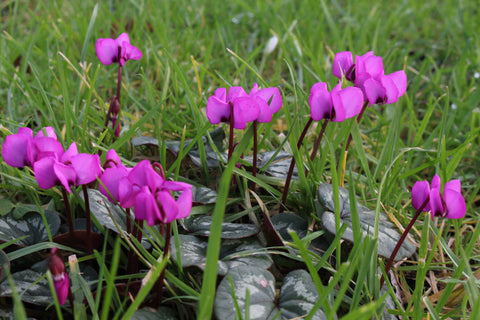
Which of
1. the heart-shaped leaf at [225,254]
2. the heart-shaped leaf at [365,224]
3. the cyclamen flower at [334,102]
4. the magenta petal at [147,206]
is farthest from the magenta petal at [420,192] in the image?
the magenta petal at [147,206]

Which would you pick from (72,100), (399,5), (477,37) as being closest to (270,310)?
(72,100)

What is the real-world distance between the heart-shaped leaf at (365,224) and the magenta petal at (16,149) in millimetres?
720

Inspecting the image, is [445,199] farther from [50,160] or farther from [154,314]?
[50,160]

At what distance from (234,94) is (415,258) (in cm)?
75

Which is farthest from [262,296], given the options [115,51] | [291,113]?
[291,113]

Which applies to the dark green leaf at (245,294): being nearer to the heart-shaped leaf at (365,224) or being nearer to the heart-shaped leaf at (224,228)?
the heart-shaped leaf at (224,228)

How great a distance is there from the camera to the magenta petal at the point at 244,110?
3.88ft

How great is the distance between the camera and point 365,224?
50.9 inches

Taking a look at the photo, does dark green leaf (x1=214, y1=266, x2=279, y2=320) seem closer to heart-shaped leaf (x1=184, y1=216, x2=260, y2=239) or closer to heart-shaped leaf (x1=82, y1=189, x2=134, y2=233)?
heart-shaped leaf (x1=184, y1=216, x2=260, y2=239)

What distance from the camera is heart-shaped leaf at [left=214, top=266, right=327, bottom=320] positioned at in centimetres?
99

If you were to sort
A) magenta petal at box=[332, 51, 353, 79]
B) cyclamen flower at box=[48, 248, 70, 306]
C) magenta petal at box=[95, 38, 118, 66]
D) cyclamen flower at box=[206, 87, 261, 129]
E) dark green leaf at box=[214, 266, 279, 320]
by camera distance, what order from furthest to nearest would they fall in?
magenta petal at box=[95, 38, 118, 66]
magenta petal at box=[332, 51, 353, 79]
cyclamen flower at box=[206, 87, 261, 129]
dark green leaf at box=[214, 266, 279, 320]
cyclamen flower at box=[48, 248, 70, 306]

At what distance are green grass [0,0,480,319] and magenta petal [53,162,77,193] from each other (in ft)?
0.66

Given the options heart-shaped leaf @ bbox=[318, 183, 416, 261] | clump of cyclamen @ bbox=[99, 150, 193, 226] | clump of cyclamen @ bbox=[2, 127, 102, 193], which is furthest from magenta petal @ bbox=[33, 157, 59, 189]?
heart-shaped leaf @ bbox=[318, 183, 416, 261]

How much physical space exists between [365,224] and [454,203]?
262 millimetres
